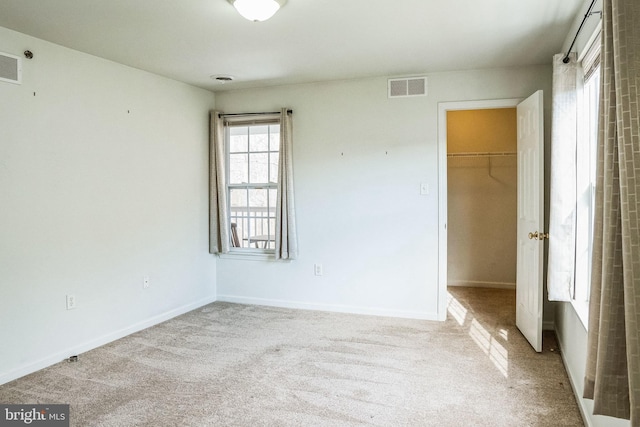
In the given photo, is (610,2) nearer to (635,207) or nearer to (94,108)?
(635,207)

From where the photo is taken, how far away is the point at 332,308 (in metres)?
4.59

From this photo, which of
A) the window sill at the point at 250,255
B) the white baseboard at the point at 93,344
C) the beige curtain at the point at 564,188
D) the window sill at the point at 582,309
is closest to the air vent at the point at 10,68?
the white baseboard at the point at 93,344

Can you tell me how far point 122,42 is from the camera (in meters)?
3.26

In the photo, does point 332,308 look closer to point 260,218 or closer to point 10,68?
point 260,218

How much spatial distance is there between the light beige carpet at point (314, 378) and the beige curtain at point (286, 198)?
0.86 metres

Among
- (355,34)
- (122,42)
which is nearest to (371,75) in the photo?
(355,34)

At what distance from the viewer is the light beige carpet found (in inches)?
94.6

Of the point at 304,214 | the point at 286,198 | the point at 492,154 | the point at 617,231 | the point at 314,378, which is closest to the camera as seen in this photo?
the point at 617,231

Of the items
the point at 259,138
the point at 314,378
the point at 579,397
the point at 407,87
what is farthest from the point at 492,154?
the point at 314,378

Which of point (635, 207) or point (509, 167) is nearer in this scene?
point (635, 207)

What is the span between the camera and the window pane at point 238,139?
4.93 meters

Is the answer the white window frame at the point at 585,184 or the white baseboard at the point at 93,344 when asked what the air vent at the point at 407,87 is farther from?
the white baseboard at the point at 93,344

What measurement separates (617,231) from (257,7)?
2.15 metres

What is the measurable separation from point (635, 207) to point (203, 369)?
9.06 ft
